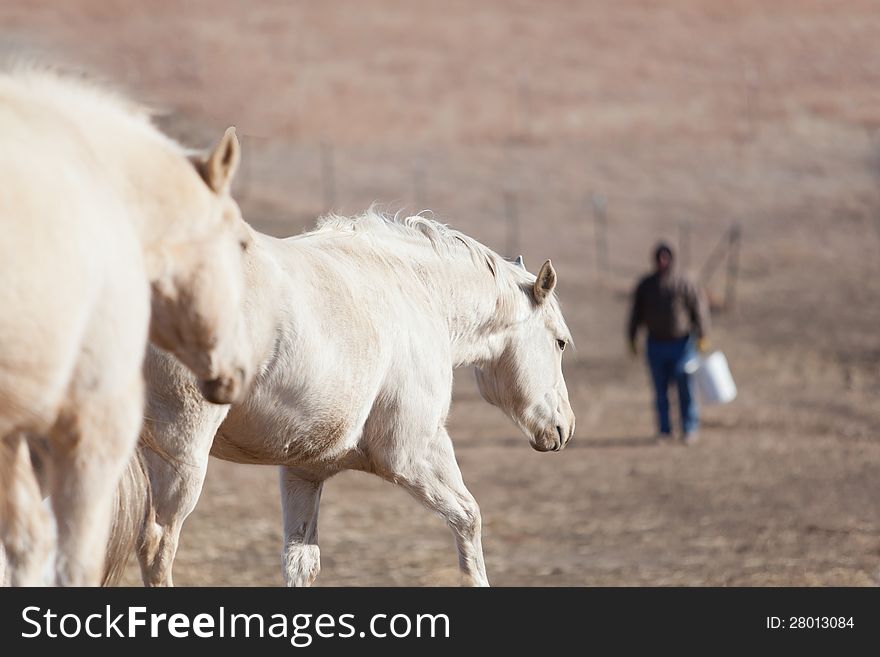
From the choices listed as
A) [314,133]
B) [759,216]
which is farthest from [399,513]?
[314,133]

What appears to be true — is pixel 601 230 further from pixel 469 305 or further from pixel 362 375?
pixel 362 375

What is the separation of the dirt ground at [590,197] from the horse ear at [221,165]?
530 millimetres

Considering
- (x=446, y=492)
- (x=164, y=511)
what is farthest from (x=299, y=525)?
(x=164, y=511)

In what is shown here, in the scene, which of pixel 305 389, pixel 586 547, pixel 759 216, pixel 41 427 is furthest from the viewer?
pixel 759 216

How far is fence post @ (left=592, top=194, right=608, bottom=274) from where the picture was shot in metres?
22.6

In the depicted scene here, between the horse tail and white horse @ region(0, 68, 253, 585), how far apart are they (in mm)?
898

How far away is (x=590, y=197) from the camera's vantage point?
2633 cm

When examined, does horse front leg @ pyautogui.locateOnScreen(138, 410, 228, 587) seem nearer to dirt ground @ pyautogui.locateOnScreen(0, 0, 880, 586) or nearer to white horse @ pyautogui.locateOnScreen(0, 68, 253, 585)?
white horse @ pyautogui.locateOnScreen(0, 68, 253, 585)

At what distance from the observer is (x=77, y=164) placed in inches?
125

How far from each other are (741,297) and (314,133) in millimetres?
14189

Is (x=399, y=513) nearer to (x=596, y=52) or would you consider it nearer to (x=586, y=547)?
(x=586, y=547)

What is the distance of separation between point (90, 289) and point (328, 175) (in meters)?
23.9

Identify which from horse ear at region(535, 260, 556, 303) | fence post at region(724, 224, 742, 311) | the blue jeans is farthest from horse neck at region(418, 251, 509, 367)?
fence post at region(724, 224, 742, 311)

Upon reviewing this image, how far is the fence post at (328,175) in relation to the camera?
2497 cm
